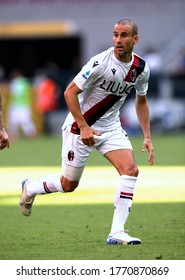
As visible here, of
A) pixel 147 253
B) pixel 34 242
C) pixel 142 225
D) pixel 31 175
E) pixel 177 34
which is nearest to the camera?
pixel 147 253

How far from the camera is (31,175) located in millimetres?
19281

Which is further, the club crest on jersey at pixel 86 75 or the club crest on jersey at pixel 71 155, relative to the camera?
the club crest on jersey at pixel 71 155

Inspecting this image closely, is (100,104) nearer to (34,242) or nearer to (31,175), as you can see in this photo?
(34,242)

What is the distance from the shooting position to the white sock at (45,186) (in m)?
11.6

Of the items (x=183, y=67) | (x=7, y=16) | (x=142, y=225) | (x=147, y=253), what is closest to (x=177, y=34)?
(x=183, y=67)

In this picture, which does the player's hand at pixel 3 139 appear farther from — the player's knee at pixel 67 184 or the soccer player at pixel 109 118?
the player's knee at pixel 67 184

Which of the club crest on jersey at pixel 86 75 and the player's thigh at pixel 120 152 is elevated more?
the club crest on jersey at pixel 86 75

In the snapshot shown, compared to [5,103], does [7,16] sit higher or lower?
higher

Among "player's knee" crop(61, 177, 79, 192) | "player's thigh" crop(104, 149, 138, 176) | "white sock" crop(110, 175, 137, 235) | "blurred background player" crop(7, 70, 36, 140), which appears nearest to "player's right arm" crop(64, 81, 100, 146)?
"player's thigh" crop(104, 149, 138, 176)

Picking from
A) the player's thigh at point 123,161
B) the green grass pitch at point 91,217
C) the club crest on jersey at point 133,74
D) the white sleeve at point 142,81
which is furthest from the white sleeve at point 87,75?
the green grass pitch at point 91,217

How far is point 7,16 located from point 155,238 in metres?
32.2

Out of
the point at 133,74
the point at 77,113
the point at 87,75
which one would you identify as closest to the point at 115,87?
the point at 133,74
